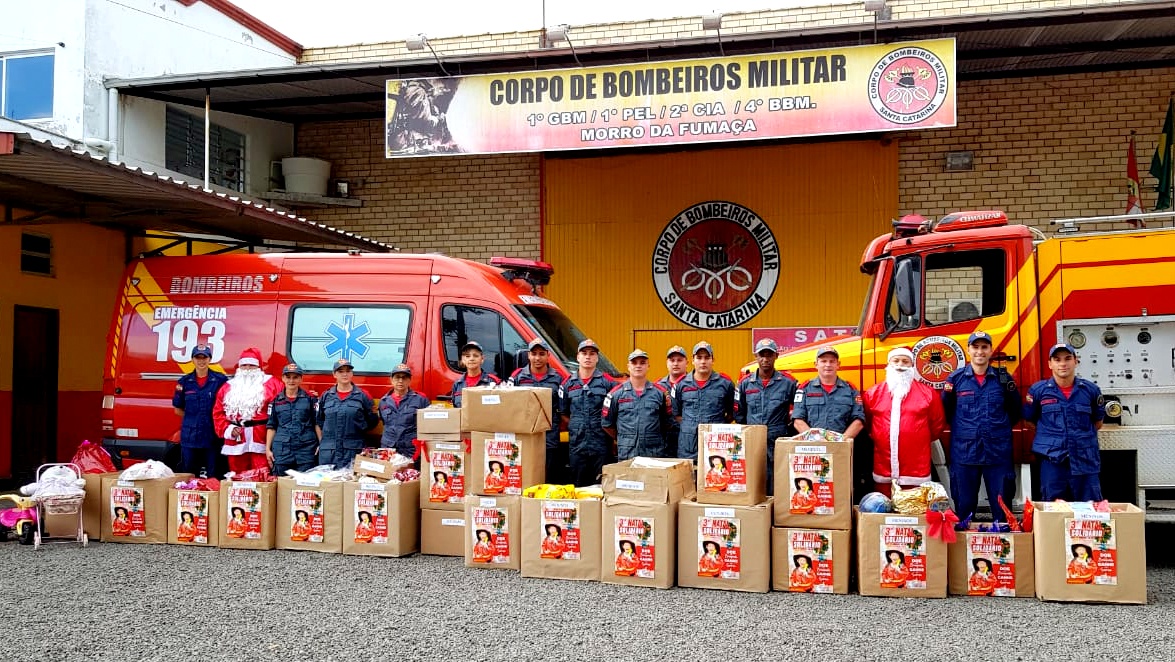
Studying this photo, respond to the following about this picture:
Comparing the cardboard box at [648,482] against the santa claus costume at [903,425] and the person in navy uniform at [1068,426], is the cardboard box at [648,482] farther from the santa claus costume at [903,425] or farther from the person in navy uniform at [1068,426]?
the person in navy uniform at [1068,426]

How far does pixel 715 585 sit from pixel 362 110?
10218mm

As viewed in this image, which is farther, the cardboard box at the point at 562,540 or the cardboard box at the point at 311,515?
the cardboard box at the point at 311,515

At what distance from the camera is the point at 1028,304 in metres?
7.40

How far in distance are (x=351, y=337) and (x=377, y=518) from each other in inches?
85.5

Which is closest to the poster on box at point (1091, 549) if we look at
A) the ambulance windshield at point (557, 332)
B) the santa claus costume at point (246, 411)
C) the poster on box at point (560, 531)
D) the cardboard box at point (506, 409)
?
the poster on box at point (560, 531)

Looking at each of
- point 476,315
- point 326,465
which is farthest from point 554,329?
point 326,465

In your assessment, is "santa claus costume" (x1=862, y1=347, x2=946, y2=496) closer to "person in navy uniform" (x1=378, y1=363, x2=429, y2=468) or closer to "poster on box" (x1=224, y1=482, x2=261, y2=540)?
"person in navy uniform" (x1=378, y1=363, x2=429, y2=468)

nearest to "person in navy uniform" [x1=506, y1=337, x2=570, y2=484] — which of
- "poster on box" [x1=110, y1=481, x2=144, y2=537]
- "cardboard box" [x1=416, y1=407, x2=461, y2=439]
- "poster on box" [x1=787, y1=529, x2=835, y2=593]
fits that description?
"cardboard box" [x1=416, y1=407, x2=461, y2=439]

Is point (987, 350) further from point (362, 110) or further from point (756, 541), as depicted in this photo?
point (362, 110)

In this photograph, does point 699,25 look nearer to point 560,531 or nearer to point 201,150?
point 201,150

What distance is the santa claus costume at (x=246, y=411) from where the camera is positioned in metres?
8.79

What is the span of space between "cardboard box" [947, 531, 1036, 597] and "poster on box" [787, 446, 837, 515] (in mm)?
822

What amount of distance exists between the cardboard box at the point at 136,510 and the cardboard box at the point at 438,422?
221 centimetres

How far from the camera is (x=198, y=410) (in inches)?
352
